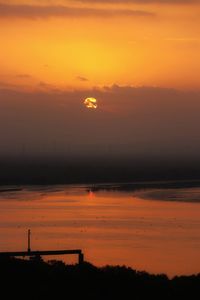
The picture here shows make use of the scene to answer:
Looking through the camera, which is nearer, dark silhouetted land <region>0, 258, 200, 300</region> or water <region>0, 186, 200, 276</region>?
dark silhouetted land <region>0, 258, 200, 300</region>

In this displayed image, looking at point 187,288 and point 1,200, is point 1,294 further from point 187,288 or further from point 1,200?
point 1,200

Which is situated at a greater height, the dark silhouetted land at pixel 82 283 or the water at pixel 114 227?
the water at pixel 114 227

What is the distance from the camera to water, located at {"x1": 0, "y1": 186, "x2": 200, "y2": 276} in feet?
116

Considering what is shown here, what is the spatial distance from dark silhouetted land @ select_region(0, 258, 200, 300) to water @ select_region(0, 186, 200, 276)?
6.54 metres

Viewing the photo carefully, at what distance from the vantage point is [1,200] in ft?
216

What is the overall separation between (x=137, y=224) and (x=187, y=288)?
2491cm

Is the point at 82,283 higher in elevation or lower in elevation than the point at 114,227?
lower

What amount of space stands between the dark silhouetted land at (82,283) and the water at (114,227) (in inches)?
257

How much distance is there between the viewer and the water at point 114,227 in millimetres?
35219

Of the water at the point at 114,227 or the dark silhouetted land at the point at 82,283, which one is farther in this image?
the water at the point at 114,227

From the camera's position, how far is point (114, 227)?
46375 millimetres

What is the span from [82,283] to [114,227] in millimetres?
22787

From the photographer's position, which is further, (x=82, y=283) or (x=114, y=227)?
(x=114, y=227)

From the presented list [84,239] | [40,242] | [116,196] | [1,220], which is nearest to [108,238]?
[84,239]
